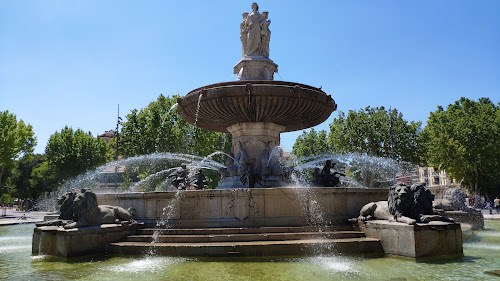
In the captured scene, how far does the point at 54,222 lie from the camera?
7.66m

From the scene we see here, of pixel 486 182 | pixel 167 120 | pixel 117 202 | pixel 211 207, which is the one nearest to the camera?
pixel 211 207

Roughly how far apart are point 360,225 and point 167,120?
952 inches

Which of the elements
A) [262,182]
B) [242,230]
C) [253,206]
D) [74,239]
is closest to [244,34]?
[262,182]

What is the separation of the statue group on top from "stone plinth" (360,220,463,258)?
322 inches

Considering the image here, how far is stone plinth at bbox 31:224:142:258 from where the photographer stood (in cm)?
697

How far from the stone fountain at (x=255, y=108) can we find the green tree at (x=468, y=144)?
70.5ft

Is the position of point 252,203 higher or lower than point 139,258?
higher

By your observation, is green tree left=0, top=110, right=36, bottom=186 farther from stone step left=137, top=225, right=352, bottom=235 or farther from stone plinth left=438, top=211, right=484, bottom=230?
stone plinth left=438, top=211, right=484, bottom=230

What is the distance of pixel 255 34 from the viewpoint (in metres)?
13.3

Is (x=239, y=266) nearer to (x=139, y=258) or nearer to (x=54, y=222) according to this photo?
(x=139, y=258)

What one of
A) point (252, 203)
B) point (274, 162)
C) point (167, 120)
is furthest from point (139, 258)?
point (167, 120)

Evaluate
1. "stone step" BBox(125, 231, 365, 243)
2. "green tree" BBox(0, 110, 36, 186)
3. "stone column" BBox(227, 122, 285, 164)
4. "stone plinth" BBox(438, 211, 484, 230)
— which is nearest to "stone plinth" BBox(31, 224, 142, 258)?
"stone step" BBox(125, 231, 365, 243)

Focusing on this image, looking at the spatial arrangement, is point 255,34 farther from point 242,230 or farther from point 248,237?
point 248,237

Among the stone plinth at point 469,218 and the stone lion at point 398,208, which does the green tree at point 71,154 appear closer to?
the stone plinth at point 469,218
